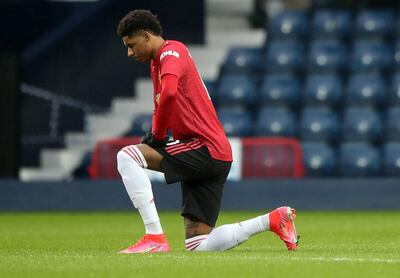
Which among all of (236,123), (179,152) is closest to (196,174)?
(179,152)

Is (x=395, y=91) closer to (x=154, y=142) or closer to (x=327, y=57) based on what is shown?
(x=327, y=57)

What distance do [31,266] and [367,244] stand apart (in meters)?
3.48

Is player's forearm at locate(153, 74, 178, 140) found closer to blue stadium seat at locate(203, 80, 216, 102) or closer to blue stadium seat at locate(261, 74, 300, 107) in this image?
blue stadium seat at locate(261, 74, 300, 107)

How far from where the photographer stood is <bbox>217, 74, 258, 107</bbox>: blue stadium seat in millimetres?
20047

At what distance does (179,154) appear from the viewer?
347 inches

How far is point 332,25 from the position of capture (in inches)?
810

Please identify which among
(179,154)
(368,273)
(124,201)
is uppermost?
(179,154)

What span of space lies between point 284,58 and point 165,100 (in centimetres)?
1205

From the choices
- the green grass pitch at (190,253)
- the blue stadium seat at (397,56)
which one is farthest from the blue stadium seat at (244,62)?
the green grass pitch at (190,253)

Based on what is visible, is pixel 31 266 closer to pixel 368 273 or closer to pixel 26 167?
pixel 368 273

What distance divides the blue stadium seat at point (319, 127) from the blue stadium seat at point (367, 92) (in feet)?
1.64

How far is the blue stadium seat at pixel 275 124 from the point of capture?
19.1 metres

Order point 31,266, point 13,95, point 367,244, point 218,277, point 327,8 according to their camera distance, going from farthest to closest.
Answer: point 327,8 → point 13,95 → point 367,244 → point 31,266 → point 218,277

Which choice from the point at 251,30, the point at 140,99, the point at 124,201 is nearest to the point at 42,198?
the point at 124,201
